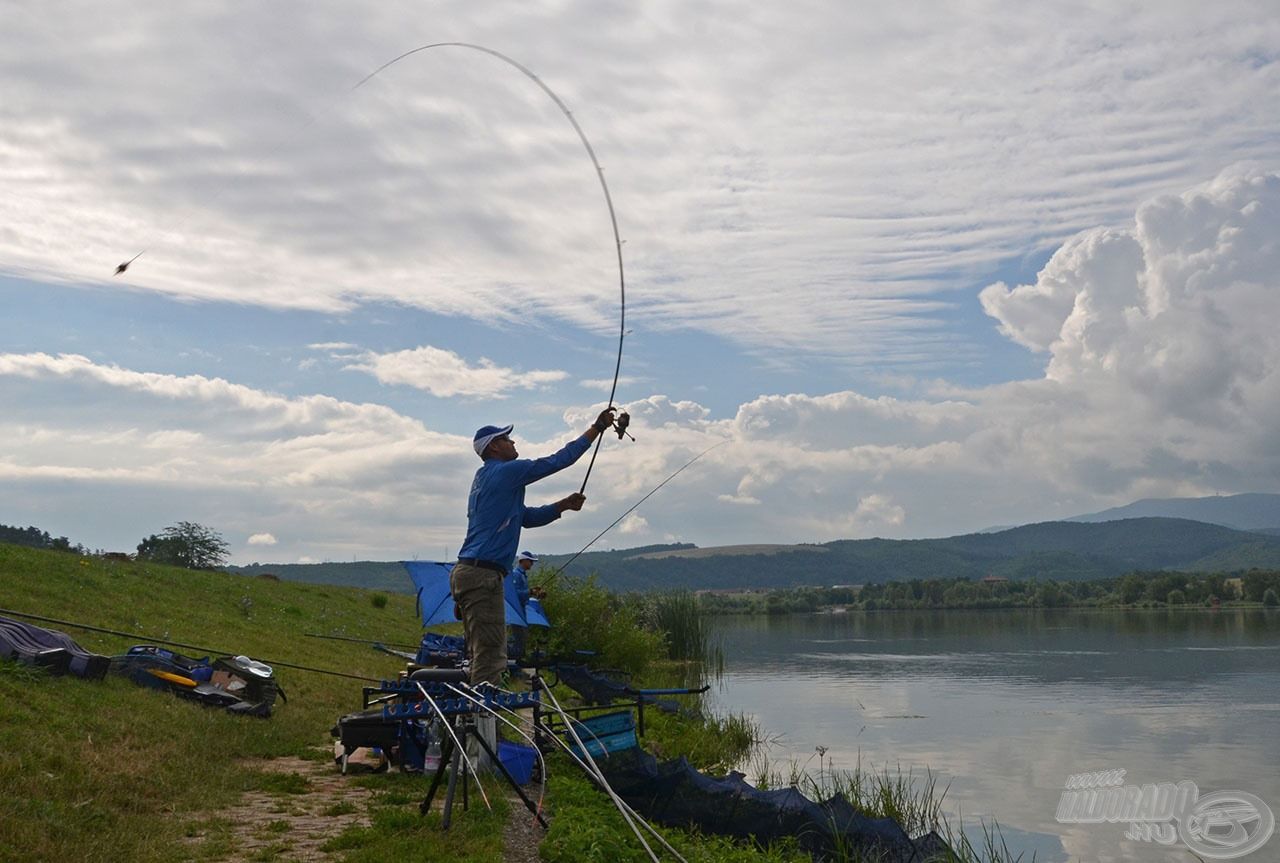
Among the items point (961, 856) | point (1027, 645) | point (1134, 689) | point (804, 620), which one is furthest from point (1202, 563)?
point (961, 856)

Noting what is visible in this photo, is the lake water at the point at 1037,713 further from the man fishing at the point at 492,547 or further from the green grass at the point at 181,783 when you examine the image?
the man fishing at the point at 492,547

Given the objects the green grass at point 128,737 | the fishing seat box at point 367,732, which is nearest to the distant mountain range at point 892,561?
the green grass at point 128,737

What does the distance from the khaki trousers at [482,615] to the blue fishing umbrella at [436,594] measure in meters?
4.35

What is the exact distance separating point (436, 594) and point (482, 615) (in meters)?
4.87

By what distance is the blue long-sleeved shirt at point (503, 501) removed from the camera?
7.18 meters

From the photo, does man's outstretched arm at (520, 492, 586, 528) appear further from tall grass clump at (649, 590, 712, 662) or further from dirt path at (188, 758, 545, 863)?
tall grass clump at (649, 590, 712, 662)

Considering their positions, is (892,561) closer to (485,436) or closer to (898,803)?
(898,803)

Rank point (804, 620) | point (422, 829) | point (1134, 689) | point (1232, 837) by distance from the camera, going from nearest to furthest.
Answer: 1. point (422, 829)
2. point (1232, 837)
3. point (1134, 689)
4. point (804, 620)

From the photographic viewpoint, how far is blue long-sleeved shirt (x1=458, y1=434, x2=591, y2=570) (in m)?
7.18

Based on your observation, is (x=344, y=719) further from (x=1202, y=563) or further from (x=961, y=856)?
(x=1202, y=563)

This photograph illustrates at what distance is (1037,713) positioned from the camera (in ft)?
72.1

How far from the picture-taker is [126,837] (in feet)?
19.7

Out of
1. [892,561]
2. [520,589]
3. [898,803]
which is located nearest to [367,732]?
[520,589]

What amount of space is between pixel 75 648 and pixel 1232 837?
12.3m
